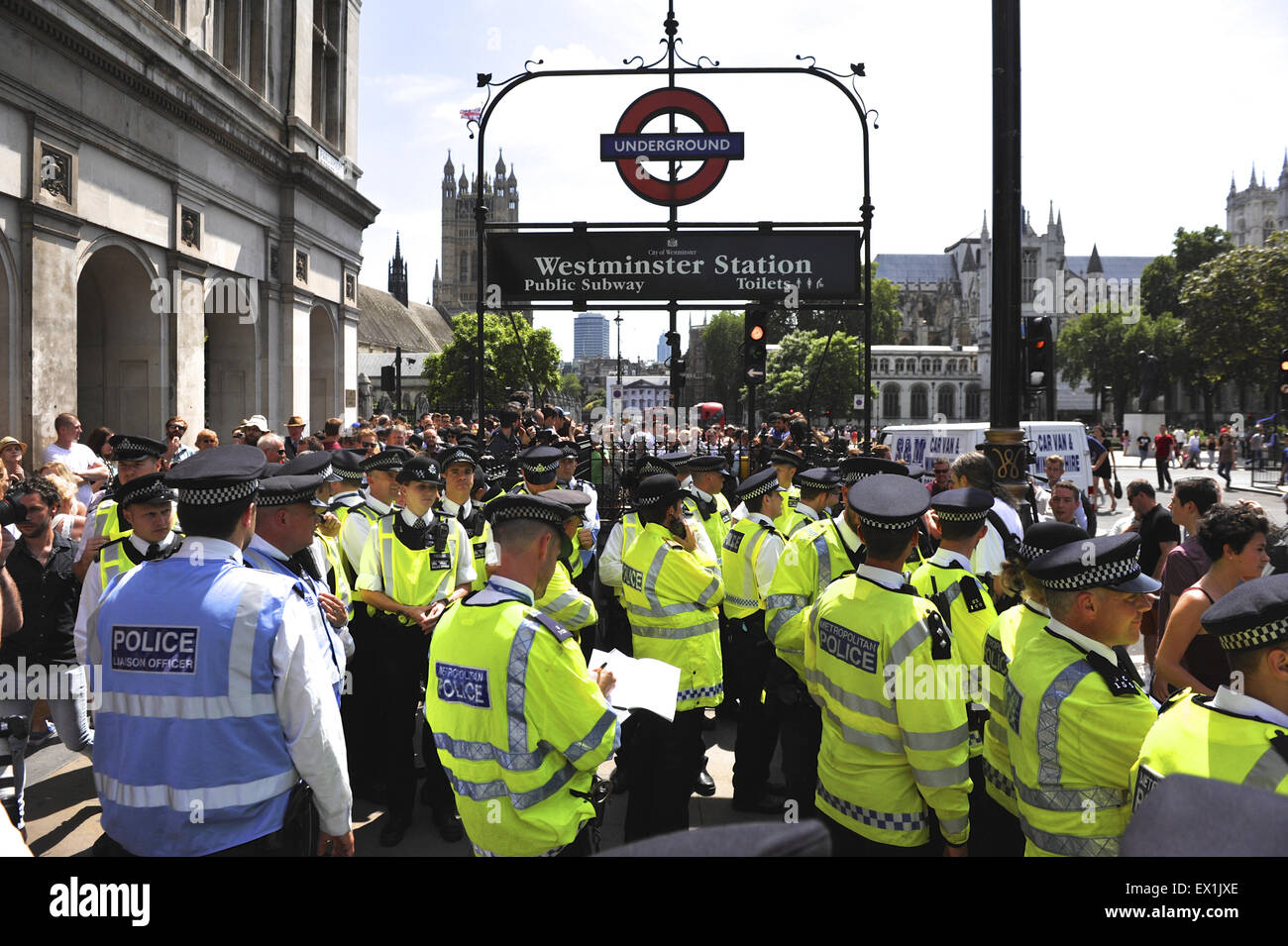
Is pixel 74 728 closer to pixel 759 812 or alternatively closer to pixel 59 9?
pixel 759 812

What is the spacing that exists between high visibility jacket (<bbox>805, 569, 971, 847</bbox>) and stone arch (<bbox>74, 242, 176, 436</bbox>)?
582 inches

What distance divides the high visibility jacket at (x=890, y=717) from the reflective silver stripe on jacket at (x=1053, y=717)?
1.00 feet

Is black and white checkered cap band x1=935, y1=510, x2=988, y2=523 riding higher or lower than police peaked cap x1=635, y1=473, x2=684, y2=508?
lower

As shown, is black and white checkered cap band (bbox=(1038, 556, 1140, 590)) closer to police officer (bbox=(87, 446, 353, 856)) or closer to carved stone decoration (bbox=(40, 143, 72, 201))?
Answer: police officer (bbox=(87, 446, 353, 856))

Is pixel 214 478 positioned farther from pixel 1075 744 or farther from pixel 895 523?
pixel 1075 744

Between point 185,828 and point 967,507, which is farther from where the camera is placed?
point 967,507

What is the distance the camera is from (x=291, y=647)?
2.85m

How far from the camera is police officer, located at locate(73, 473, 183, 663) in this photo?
4.51m

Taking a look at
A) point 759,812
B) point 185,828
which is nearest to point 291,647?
point 185,828

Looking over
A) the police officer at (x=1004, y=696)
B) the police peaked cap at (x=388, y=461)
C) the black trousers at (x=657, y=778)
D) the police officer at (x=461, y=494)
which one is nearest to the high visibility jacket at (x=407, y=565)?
the police peaked cap at (x=388, y=461)

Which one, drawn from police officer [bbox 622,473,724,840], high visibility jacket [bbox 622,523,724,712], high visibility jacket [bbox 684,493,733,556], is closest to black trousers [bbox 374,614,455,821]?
police officer [bbox 622,473,724,840]

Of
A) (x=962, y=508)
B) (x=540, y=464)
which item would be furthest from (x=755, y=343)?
(x=962, y=508)
